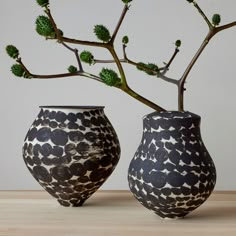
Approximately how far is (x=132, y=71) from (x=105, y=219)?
0.60 meters

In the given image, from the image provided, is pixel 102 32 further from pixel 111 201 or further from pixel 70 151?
pixel 111 201

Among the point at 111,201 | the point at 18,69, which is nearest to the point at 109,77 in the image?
the point at 18,69

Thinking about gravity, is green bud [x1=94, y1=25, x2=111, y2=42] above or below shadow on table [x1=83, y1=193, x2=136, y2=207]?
above

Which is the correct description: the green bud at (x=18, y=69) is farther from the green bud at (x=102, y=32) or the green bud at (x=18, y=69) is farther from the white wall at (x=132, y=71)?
the white wall at (x=132, y=71)

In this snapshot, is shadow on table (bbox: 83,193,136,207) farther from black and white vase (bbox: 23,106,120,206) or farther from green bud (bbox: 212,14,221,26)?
green bud (bbox: 212,14,221,26)

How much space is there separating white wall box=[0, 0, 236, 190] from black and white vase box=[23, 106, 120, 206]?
473mm

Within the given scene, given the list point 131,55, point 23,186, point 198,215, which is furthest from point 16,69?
point 23,186

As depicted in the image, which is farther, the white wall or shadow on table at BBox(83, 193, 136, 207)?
the white wall

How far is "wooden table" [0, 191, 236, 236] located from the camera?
2.58ft

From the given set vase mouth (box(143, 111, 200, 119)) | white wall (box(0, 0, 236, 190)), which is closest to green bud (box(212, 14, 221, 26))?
vase mouth (box(143, 111, 200, 119))

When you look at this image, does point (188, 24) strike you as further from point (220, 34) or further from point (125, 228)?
point (125, 228)

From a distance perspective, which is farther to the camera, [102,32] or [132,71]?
[132,71]

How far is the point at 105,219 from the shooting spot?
0.86 metres

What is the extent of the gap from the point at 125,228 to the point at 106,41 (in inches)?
11.7
